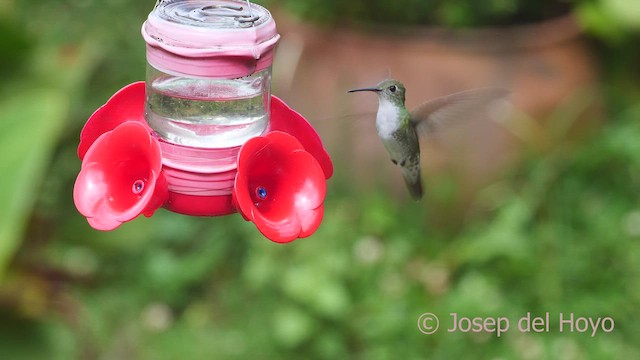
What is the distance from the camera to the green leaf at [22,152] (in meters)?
2.99

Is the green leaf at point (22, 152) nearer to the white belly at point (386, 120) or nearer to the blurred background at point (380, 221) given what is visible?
the blurred background at point (380, 221)

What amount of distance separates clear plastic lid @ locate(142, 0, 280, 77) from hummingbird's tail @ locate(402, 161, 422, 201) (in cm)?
59

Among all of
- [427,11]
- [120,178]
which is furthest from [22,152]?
[120,178]

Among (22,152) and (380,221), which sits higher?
(22,152)

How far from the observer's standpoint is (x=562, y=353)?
309 centimetres

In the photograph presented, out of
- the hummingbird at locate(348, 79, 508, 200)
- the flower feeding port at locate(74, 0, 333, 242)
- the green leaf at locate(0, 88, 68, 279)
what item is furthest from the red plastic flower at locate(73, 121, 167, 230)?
the green leaf at locate(0, 88, 68, 279)

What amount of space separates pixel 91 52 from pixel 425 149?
1.46 m

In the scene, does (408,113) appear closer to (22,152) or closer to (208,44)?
(208,44)

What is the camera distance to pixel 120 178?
1477 mm

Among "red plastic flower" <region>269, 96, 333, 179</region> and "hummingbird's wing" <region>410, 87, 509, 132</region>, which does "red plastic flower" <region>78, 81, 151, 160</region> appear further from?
"hummingbird's wing" <region>410, 87, 509, 132</region>

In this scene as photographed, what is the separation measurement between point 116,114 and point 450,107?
607 mm

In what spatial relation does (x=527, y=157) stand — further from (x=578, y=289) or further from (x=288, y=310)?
(x=288, y=310)

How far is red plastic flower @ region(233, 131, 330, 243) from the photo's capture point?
1.38 meters

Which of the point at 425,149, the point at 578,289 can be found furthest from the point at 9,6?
the point at 578,289
